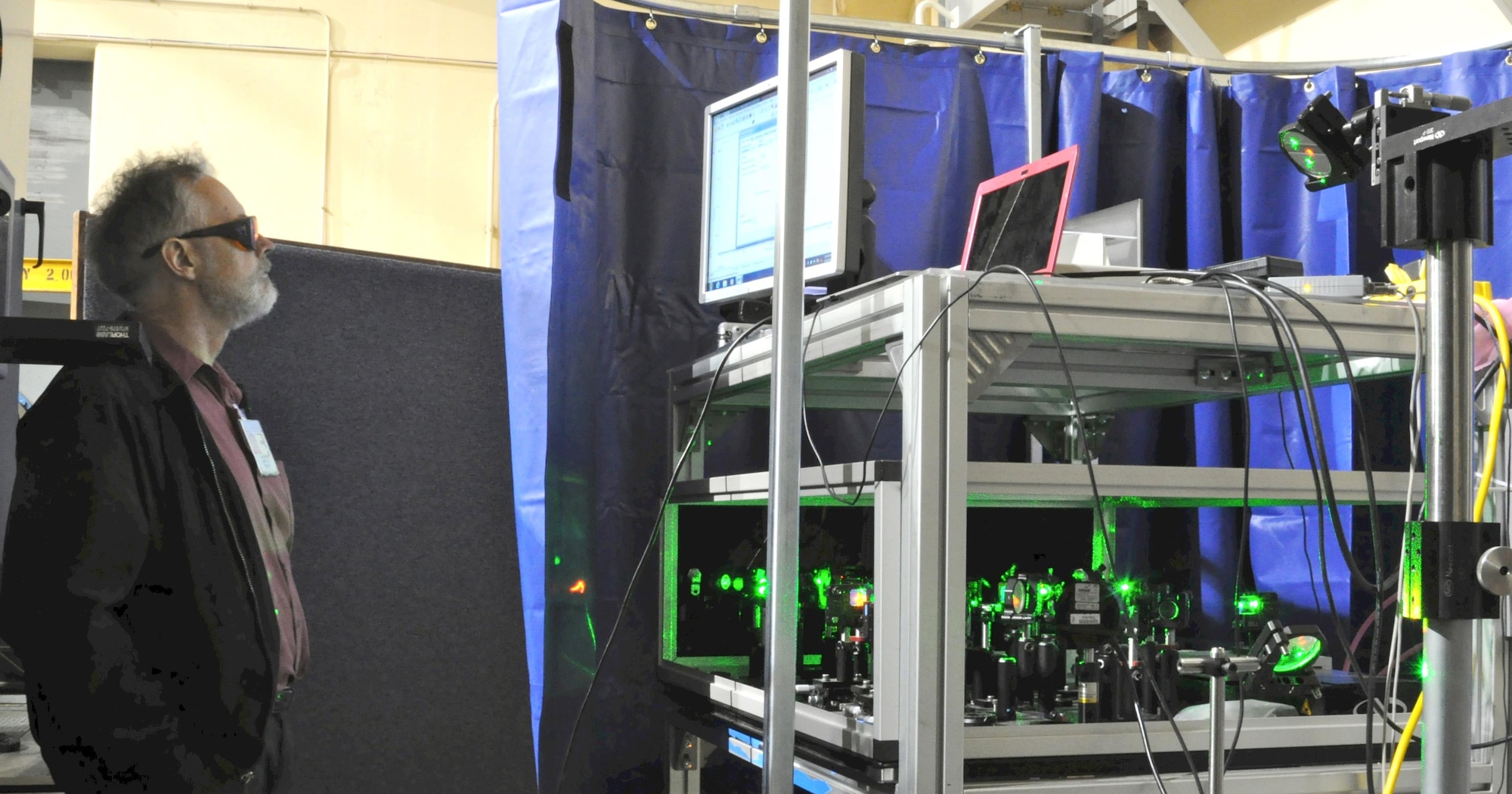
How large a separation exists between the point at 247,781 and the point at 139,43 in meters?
3.85

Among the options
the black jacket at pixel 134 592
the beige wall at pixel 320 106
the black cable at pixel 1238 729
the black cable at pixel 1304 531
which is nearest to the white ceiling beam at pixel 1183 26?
the black cable at pixel 1304 531

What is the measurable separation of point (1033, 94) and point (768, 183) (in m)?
0.65

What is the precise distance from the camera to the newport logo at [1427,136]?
856 mm

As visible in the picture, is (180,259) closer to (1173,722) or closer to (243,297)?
(243,297)

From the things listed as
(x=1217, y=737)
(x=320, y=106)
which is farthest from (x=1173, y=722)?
(x=320, y=106)

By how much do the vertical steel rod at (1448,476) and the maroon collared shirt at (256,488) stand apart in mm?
1589

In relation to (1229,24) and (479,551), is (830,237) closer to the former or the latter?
(479,551)

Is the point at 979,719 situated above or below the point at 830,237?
below

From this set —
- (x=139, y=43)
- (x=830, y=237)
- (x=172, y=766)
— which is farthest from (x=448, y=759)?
(x=139, y=43)

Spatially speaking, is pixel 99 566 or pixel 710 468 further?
pixel 710 468

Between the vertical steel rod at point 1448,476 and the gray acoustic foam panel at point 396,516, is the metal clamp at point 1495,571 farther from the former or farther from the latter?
the gray acoustic foam panel at point 396,516

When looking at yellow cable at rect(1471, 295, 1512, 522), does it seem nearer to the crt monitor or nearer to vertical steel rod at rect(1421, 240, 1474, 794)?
vertical steel rod at rect(1421, 240, 1474, 794)

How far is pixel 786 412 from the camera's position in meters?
1.04

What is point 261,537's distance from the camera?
1.96 m
